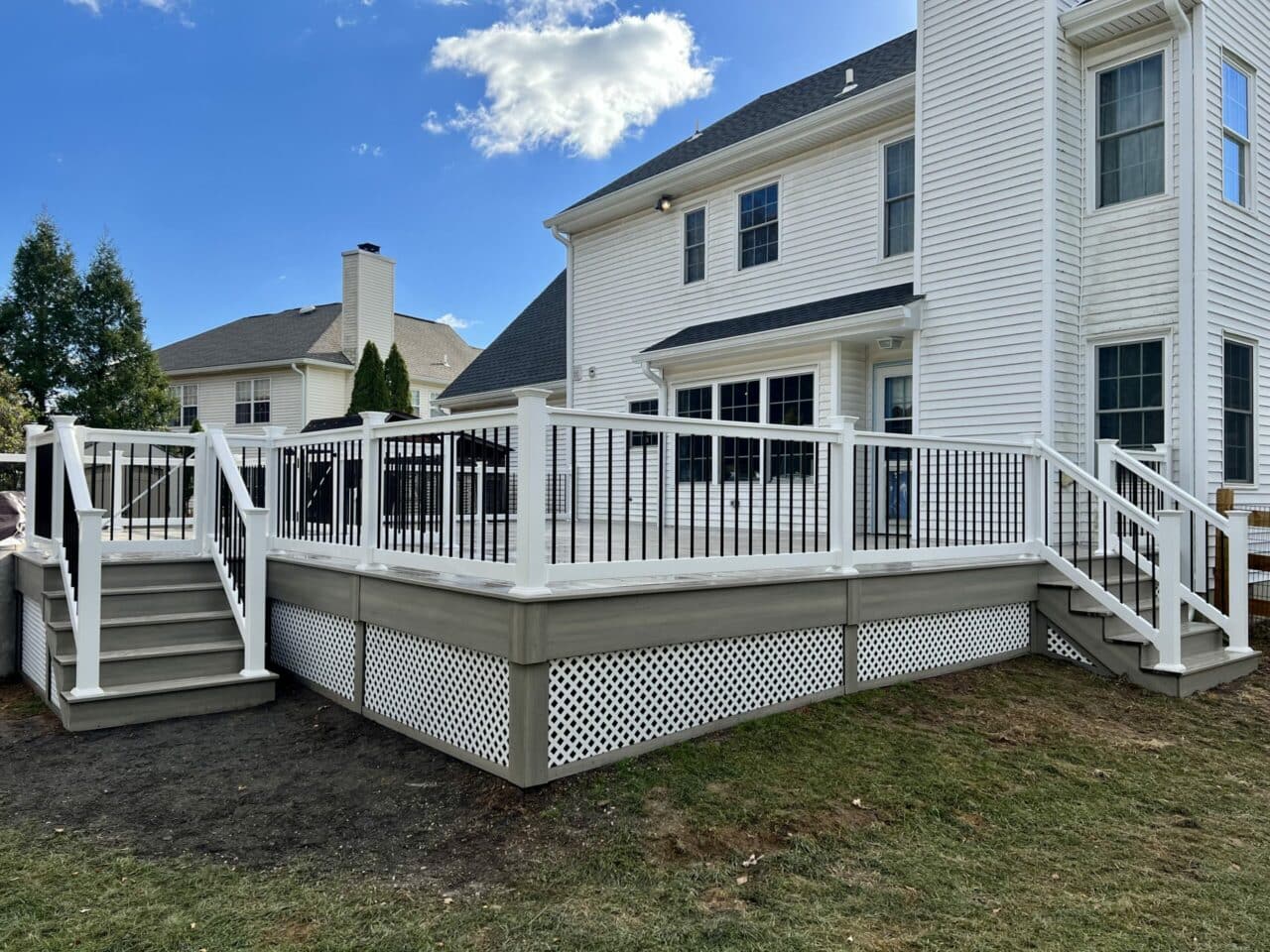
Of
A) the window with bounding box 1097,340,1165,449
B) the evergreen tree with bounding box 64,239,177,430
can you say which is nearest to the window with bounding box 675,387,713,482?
the window with bounding box 1097,340,1165,449

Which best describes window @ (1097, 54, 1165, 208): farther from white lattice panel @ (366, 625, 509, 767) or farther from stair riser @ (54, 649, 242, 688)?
stair riser @ (54, 649, 242, 688)

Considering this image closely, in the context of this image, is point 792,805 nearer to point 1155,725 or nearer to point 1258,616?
point 1155,725

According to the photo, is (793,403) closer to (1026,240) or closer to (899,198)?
(899,198)

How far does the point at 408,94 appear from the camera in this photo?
20.4 meters

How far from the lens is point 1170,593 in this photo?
5555 millimetres

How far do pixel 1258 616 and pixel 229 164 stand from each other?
25.4 m

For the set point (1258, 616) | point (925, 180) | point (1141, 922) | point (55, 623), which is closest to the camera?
point (1141, 922)

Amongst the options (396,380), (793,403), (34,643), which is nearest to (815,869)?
(34,643)

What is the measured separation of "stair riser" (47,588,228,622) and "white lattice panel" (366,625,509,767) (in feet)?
5.42

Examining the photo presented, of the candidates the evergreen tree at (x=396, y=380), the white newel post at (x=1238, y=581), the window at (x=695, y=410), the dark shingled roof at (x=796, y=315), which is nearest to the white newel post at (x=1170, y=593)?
the white newel post at (x=1238, y=581)

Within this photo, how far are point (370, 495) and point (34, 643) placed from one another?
3333 millimetres

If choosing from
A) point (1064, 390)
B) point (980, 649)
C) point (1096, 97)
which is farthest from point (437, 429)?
point (1096, 97)

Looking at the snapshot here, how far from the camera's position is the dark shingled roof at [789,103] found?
1031 cm

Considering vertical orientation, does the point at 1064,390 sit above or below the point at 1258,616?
above
